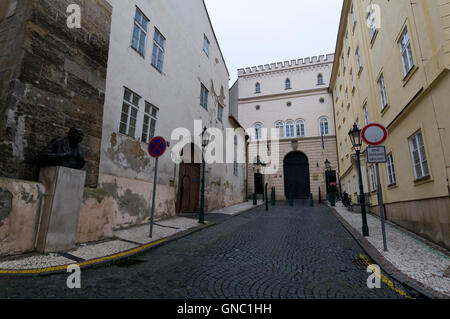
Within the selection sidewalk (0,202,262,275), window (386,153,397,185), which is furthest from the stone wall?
window (386,153,397,185)

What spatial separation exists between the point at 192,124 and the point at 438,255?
454 inches

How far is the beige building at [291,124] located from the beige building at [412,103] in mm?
16521

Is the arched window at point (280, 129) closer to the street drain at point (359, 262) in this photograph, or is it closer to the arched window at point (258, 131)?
the arched window at point (258, 131)

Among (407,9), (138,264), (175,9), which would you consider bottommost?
(138,264)

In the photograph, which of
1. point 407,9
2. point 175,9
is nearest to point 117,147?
point 175,9

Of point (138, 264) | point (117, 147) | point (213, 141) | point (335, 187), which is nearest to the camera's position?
point (138, 264)

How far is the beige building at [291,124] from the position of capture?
29.4m

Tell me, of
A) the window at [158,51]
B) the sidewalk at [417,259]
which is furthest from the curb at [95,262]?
the window at [158,51]

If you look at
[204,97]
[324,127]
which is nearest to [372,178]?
[204,97]

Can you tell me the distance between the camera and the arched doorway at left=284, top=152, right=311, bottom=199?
29797mm

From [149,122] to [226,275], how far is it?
24.5ft

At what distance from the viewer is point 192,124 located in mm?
14039

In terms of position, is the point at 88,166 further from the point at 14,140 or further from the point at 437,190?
the point at 437,190

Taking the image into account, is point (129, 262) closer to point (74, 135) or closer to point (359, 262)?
point (74, 135)
